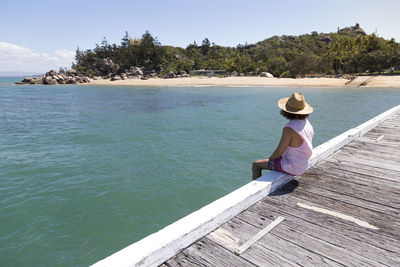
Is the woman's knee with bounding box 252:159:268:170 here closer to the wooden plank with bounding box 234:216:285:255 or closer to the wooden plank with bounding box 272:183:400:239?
the wooden plank with bounding box 272:183:400:239

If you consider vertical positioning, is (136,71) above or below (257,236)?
above

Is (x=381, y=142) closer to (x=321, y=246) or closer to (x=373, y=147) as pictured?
(x=373, y=147)

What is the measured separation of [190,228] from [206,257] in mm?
332

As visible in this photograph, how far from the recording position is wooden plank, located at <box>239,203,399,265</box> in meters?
2.50

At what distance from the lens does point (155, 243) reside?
2.42 meters

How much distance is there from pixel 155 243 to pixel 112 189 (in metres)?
6.09

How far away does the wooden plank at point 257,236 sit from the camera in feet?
8.37

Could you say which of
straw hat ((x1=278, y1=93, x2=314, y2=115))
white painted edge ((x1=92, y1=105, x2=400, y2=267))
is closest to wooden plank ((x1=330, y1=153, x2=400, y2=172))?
white painted edge ((x1=92, y1=105, x2=400, y2=267))

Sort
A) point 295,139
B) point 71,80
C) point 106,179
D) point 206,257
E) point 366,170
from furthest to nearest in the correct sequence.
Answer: point 71,80, point 106,179, point 366,170, point 295,139, point 206,257

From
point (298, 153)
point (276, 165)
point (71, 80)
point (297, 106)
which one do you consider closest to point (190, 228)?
point (276, 165)

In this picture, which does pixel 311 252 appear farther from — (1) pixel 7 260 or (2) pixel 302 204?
(1) pixel 7 260

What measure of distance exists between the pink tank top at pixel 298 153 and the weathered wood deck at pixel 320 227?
31 centimetres

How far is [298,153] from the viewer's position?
3988 mm

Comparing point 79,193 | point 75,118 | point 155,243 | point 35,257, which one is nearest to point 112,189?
point 79,193
